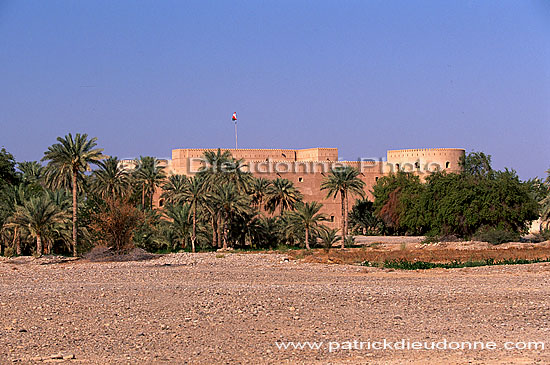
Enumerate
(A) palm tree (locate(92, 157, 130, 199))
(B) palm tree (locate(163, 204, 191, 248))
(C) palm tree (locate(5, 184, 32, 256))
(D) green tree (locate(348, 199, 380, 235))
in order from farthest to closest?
(D) green tree (locate(348, 199, 380, 235)) → (A) palm tree (locate(92, 157, 130, 199)) → (B) palm tree (locate(163, 204, 191, 248)) → (C) palm tree (locate(5, 184, 32, 256))

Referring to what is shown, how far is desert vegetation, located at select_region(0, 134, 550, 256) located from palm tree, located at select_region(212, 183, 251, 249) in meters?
0.05

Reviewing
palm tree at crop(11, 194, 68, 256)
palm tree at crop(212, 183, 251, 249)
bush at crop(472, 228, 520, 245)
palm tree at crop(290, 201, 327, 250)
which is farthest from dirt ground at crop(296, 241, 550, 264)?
palm tree at crop(11, 194, 68, 256)

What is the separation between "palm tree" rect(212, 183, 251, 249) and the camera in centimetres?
3466

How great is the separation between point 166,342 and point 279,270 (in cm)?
1182

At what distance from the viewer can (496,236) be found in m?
36.0

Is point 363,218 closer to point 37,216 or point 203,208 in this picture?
point 203,208

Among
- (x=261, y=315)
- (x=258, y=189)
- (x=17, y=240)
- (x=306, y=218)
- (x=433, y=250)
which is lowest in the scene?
(x=261, y=315)

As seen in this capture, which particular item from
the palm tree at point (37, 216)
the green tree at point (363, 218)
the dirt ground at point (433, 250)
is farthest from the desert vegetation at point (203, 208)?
the green tree at point (363, 218)

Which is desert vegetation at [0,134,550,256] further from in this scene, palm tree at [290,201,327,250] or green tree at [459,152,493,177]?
green tree at [459,152,493,177]

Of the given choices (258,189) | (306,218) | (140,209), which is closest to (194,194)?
(140,209)

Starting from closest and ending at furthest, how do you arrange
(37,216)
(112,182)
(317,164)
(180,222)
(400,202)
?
(37,216), (180,222), (112,182), (400,202), (317,164)

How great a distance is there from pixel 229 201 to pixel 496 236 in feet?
44.5

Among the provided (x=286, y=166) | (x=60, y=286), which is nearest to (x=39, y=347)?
(x=60, y=286)

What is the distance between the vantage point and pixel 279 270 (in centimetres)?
2072
